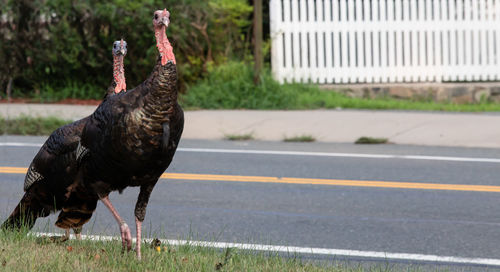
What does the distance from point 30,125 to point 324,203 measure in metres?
5.56

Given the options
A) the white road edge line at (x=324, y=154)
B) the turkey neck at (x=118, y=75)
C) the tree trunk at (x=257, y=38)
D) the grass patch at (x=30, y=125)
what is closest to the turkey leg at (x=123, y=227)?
the turkey neck at (x=118, y=75)

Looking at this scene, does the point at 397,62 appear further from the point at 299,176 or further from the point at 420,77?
the point at 299,176

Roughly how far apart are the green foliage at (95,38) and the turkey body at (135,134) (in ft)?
29.7

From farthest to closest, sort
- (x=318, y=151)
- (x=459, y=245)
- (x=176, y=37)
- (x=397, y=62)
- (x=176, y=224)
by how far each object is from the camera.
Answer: (x=397, y=62) < (x=176, y=37) < (x=318, y=151) < (x=176, y=224) < (x=459, y=245)

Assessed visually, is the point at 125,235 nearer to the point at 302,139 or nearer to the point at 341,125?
the point at 302,139

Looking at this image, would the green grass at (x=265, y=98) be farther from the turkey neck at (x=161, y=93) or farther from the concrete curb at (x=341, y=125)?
the turkey neck at (x=161, y=93)

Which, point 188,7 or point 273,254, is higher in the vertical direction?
point 188,7

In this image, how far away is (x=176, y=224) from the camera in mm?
6590

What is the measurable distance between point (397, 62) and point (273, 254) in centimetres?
936

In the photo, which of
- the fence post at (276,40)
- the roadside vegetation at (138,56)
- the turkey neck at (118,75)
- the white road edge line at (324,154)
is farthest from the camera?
the fence post at (276,40)

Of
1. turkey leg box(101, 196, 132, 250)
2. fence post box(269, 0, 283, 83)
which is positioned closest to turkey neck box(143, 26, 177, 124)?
turkey leg box(101, 196, 132, 250)

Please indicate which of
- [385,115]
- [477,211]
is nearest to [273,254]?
[477,211]

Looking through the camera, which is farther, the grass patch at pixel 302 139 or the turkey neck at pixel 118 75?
the grass patch at pixel 302 139

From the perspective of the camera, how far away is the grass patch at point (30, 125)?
11.2 m
